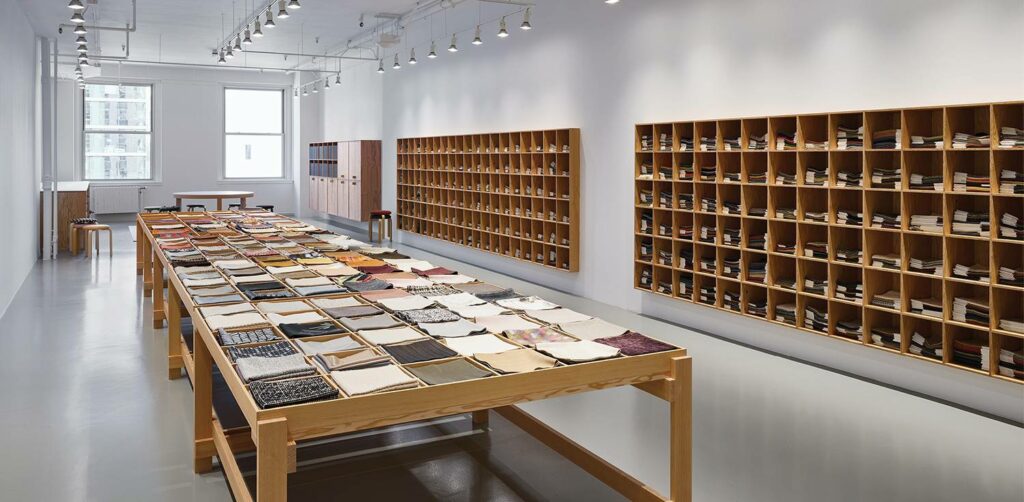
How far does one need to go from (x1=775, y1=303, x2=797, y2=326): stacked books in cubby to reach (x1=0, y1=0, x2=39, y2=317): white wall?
738 cm

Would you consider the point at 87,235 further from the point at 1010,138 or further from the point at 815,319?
the point at 1010,138

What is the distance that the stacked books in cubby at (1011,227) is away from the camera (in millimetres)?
4918

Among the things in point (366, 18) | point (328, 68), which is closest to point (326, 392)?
point (366, 18)

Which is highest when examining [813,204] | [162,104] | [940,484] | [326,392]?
[162,104]

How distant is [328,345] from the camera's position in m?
3.51

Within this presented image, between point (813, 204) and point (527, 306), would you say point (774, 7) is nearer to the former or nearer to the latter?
point (813, 204)

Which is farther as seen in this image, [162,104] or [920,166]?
[162,104]

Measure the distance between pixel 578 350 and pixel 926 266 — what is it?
3.27 meters

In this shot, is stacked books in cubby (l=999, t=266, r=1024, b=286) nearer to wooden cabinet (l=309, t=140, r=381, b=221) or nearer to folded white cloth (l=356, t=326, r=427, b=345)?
folded white cloth (l=356, t=326, r=427, b=345)

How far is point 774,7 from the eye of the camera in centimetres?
664

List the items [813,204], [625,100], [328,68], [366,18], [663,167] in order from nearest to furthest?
[813,204] < [663,167] < [625,100] < [366,18] < [328,68]

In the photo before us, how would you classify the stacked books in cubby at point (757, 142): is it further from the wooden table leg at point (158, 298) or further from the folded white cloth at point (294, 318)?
the wooden table leg at point (158, 298)

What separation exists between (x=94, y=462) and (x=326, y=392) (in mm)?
2168

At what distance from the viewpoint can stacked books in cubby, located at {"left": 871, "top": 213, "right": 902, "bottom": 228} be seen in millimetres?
5672
